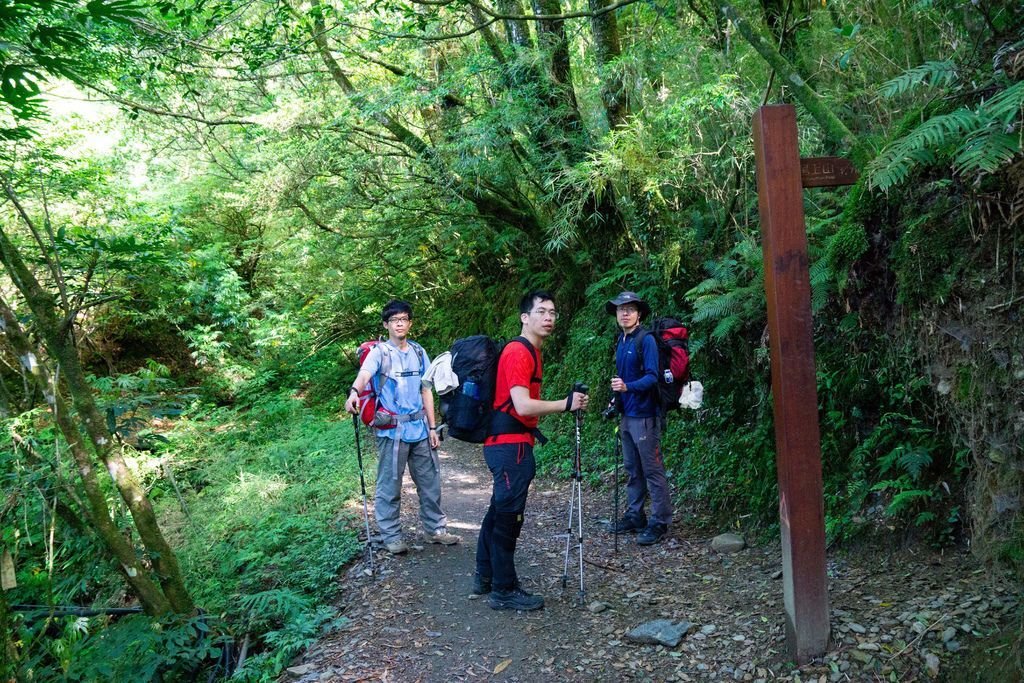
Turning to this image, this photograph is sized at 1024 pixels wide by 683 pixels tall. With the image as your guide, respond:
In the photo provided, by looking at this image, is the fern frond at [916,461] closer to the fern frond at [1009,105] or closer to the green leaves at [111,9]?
the fern frond at [1009,105]

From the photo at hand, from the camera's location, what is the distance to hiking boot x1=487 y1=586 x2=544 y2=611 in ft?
16.8

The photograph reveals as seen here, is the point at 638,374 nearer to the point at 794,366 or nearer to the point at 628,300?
the point at 628,300

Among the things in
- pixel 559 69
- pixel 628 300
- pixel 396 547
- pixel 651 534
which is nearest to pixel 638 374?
pixel 628 300

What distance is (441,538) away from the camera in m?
6.53

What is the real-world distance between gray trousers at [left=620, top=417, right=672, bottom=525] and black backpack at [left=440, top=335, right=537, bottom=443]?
1.61 meters

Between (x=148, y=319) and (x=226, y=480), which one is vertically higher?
(x=148, y=319)


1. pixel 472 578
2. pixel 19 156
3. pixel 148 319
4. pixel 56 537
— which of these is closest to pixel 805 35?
pixel 472 578

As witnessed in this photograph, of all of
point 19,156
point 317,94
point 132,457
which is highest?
point 317,94

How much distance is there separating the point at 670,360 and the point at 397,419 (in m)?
2.50

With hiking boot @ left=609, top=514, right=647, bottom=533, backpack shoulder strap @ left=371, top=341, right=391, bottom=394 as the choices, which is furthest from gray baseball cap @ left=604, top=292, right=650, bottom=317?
backpack shoulder strap @ left=371, top=341, right=391, bottom=394

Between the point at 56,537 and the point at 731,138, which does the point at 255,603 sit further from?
the point at 731,138

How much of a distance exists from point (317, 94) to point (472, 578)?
361 inches

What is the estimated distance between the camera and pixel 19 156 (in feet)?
27.4

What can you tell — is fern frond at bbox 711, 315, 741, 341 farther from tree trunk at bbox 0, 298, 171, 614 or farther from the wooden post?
tree trunk at bbox 0, 298, 171, 614
